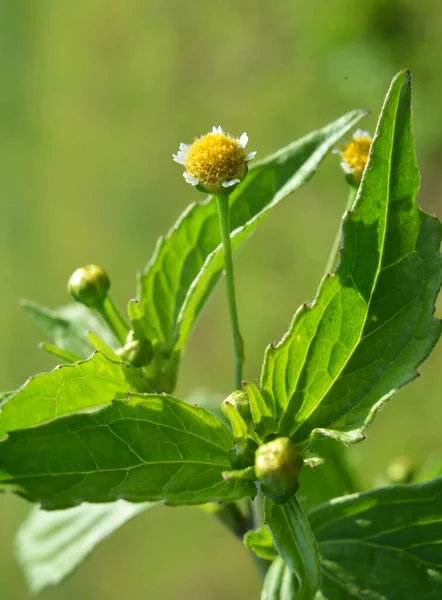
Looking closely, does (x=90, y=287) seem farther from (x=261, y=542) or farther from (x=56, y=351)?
(x=261, y=542)

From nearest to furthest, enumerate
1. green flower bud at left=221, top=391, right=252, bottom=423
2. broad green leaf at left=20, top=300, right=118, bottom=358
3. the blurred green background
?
green flower bud at left=221, top=391, right=252, bottom=423 < broad green leaf at left=20, top=300, right=118, bottom=358 < the blurred green background

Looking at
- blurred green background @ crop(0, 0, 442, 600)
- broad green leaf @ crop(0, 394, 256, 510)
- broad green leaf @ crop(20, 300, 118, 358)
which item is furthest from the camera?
blurred green background @ crop(0, 0, 442, 600)

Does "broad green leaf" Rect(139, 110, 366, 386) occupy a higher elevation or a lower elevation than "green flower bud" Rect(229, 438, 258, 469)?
higher

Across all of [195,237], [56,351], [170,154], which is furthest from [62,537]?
[170,154]

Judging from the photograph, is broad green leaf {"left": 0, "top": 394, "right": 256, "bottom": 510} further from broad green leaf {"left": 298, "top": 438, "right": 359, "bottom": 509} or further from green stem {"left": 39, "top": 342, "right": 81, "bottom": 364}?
broad green leaf {"left": 298, "top": 438, "right": 359, "bottom": 509}

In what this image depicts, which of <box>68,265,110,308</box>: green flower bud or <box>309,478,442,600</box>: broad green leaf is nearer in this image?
<box>309,478,442,600</box>: broad green leaf

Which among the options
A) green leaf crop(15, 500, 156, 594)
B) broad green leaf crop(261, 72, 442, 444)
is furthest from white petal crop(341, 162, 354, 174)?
green leaf crop(15, 500, 156, 594)

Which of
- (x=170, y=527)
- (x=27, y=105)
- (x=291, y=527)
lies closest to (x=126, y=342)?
(x=291, y=527)
